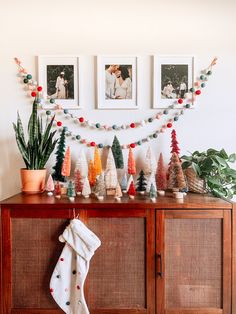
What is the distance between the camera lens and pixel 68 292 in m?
1.54

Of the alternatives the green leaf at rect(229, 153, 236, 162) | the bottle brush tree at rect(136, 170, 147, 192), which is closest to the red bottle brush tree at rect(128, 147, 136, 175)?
the bottle brush tree at rect(136, 170, 147, 192)

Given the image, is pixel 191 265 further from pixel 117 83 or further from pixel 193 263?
pixel 117 83

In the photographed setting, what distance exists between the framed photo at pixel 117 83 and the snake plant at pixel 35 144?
398mm

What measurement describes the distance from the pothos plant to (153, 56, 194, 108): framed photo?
0.43 meters

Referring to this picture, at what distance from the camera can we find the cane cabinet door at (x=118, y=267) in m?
1.53

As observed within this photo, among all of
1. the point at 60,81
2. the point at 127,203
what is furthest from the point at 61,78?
the point at 127,203

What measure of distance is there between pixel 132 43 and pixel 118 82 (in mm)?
282

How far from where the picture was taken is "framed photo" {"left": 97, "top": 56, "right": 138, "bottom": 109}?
1.94 meters

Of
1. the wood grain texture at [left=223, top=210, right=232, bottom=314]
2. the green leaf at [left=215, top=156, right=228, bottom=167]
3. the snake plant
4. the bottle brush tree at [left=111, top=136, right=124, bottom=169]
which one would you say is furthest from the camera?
the bottle brush tree at [left=111, top=136, right=124, bottom=169]

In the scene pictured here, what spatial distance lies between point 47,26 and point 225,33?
3.97 ft

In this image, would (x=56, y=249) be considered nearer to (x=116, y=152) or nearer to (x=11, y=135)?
(x=116, y=152)

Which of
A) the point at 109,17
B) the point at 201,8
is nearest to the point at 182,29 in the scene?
the point at 201,8

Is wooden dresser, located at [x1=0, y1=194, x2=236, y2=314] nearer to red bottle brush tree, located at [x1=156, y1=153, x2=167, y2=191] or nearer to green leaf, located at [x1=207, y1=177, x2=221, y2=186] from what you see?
green leaf, located at [x1=207, y1=177, x2=221, y2=186]

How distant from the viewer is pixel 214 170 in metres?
1.73
